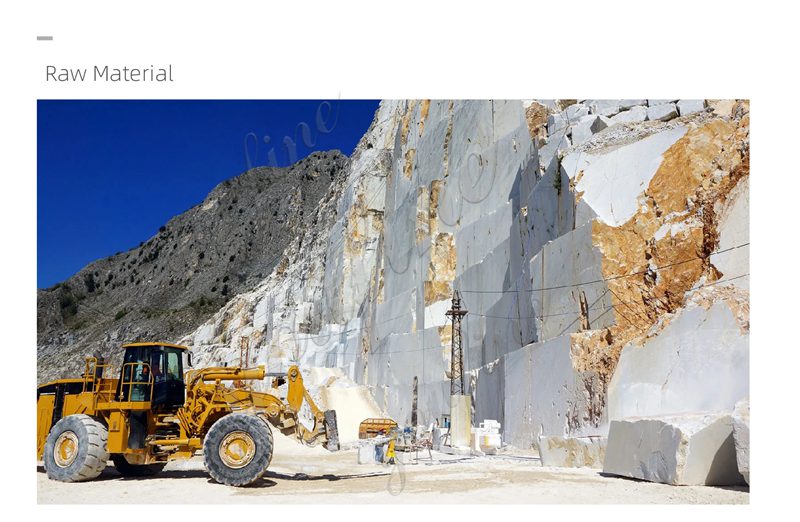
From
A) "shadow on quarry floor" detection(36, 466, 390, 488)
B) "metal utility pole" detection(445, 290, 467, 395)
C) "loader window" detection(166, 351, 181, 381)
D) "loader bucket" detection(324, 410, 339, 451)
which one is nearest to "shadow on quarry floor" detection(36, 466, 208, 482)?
"shadow on quarry floor" detection(36, 466, 390, 488)

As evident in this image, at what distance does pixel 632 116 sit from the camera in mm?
26344

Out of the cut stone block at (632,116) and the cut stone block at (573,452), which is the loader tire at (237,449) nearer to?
the cut stone block at (573,452)

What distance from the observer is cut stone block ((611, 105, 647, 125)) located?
26000 mm

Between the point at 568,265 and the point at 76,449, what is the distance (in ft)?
48.7

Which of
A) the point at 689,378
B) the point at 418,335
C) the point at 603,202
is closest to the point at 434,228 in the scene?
the point at 418,335

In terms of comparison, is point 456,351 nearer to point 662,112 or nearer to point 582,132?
point 582,132

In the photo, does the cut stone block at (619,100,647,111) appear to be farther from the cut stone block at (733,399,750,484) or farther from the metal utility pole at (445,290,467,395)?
the cut stone block at (733,399,750,484)

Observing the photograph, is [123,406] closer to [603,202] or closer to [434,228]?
[603,202]

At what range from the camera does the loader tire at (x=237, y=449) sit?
14.3 m

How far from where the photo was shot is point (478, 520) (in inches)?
412

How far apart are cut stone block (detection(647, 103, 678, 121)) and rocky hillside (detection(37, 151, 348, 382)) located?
7527cm

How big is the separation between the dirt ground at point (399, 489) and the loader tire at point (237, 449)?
28 cm

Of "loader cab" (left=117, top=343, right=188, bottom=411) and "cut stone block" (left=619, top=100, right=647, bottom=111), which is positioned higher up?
"cut stone block" (left=619, top=100, right=647, bottom=111)
